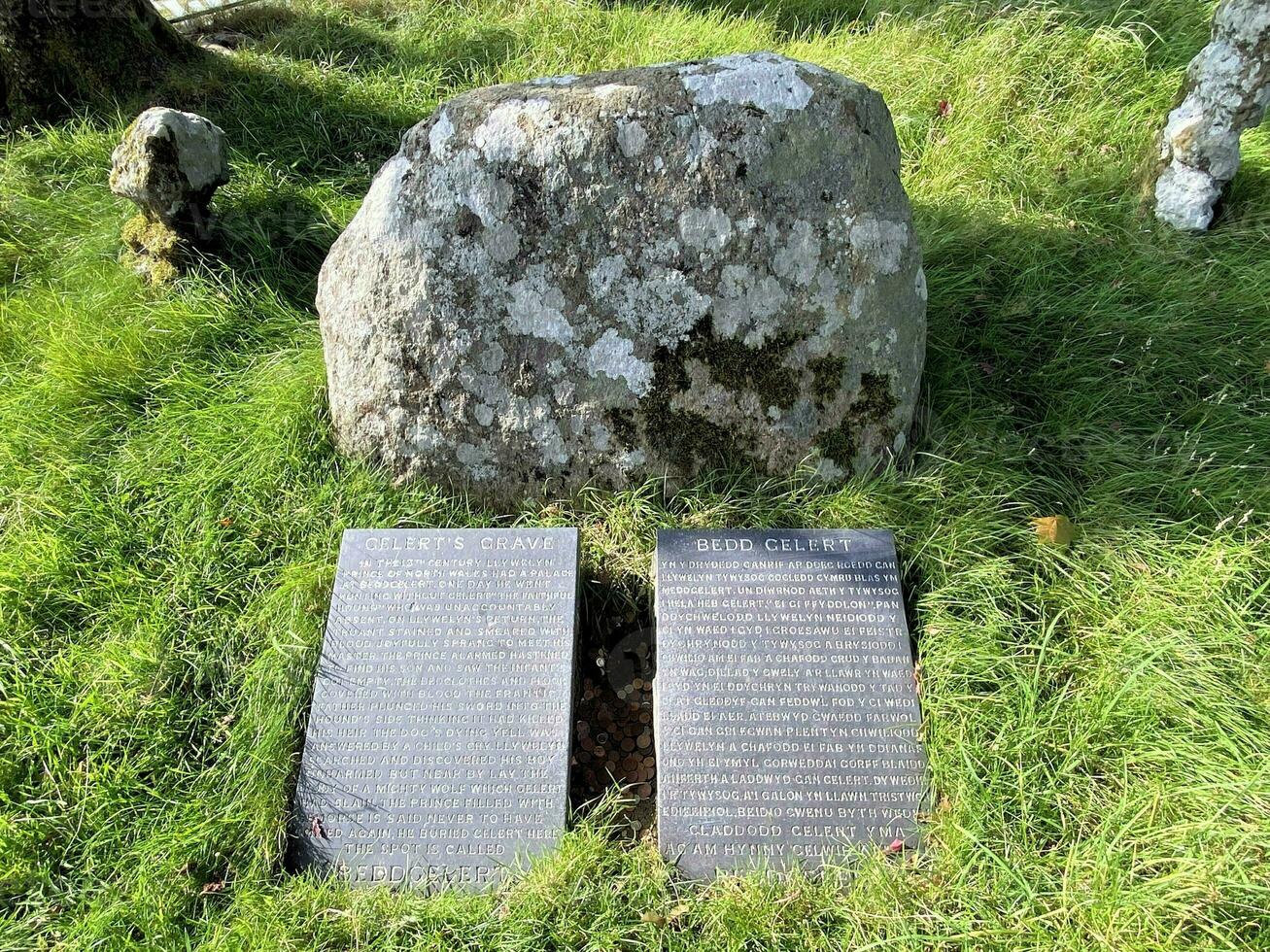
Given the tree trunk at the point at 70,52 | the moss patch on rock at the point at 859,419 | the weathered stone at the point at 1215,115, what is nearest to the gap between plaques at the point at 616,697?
the moss patch on rock at the point at 859,419

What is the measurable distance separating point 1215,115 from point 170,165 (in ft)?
14.5

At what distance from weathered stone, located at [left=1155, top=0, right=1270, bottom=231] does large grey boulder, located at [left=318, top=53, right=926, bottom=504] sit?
6.01 ft

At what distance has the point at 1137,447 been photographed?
2900 mm

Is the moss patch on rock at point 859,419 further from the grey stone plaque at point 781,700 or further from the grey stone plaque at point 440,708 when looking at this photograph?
the grey stone plaque at point 440,708

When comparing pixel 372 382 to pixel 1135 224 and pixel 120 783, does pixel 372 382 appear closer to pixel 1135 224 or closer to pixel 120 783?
pixel 120 783

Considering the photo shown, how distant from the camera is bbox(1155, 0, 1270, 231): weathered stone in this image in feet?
11.0

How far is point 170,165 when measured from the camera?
3.38m

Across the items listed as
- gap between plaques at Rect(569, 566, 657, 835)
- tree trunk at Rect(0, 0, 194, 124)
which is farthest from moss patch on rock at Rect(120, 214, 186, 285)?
gap between plaques at Rect(569, 566, 657, 835)

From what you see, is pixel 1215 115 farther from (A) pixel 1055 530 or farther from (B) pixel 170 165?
(B) pixel 170 165

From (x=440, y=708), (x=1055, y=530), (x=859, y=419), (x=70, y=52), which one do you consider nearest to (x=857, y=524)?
(x=859, y=419)

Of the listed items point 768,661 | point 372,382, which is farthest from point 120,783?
point 768,661

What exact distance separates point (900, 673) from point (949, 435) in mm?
1002

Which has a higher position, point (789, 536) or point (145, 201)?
point (145, 201)

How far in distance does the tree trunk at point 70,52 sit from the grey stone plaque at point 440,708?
3.58m
